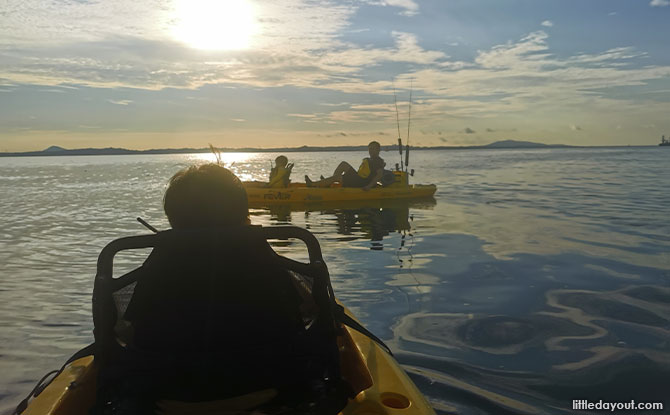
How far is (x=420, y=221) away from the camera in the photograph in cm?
1389

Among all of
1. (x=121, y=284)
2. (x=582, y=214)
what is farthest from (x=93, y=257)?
(x=582, y=214)

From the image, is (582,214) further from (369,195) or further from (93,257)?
(93,257)

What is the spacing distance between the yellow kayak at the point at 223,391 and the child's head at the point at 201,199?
0.15 meters

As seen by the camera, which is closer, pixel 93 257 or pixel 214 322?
pixel 214 322

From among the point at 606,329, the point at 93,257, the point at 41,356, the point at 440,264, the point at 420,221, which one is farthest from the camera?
the point at 420,221

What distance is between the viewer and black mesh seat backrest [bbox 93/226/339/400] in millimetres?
2285

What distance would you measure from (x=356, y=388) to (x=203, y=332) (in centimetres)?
111

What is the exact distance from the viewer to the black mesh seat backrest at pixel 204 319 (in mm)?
2285

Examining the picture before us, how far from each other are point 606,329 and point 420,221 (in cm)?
852

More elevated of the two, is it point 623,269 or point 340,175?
point 340,175

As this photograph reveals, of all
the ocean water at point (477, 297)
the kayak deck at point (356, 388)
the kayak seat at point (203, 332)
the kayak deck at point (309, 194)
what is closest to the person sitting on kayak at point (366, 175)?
the kayak deck at point (309, 194)

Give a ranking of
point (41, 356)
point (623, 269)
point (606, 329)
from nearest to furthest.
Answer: point (41, 356) < point (606, 329) < point (623, 269)

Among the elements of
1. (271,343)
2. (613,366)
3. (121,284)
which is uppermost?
(121,284)

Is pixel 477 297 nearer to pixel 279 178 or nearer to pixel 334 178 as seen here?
pixel 279 178
